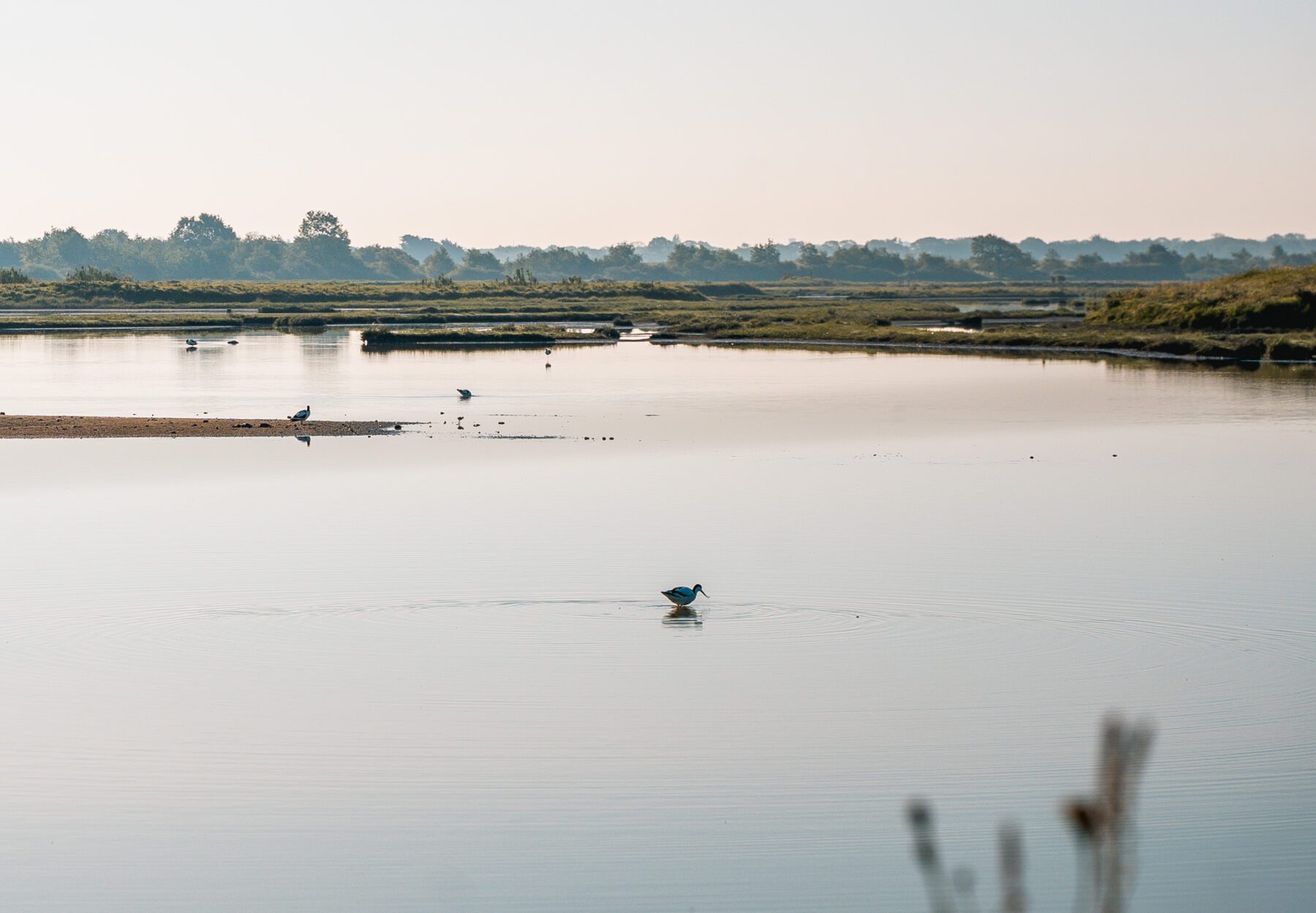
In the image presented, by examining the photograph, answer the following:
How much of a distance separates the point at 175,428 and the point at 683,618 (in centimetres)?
1963

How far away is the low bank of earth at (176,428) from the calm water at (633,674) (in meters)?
3.50

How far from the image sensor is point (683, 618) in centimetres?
1496

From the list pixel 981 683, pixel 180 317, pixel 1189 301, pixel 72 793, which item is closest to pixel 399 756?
pixel 72 793

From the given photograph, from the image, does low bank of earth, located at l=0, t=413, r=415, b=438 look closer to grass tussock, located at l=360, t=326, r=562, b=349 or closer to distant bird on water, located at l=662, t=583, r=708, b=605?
distant bird on water, located at l=662, t=583, r=708, b=605

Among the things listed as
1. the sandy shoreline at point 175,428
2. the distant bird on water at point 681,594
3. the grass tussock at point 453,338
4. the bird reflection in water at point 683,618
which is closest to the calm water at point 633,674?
the bird reflection in water at point 683,618

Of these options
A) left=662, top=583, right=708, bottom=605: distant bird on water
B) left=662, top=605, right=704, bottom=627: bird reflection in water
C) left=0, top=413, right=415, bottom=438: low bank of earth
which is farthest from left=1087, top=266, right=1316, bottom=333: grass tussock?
left=662, top=583, right=708, bottom=605: distant bird on water

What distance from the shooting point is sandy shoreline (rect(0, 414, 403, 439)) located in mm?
31219

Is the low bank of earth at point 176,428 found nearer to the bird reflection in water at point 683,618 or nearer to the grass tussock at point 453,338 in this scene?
the bird reflection in water at point 683,618

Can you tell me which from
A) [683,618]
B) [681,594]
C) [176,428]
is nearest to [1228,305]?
[176,428]

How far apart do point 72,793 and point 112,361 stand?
46.2 meters

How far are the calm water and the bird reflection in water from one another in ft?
0.60

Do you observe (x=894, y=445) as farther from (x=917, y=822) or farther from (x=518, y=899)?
(x=917, y=822)

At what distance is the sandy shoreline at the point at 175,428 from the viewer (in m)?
31.2

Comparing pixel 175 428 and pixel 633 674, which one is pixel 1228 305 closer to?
pixel 175 428
